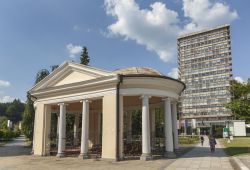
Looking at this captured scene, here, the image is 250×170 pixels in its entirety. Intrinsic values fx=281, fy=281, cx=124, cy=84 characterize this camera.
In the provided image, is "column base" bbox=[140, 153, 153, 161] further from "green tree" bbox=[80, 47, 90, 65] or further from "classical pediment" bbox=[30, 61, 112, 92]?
"green tree" bbox=[80, 47, 90, 65]

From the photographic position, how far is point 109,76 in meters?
18.4

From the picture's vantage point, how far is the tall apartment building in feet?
326

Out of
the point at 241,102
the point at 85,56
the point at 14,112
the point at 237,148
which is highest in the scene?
the point at 85,56

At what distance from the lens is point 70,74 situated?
21312mm

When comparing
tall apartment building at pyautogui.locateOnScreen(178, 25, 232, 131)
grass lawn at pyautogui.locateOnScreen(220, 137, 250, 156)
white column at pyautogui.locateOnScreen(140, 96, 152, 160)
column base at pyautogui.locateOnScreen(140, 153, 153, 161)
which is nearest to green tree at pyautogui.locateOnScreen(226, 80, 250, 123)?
grass lawn at pyautogui.locateOnScreen(220, 137, 250, 156)

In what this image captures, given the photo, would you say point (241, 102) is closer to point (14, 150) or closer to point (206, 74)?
point (14, 150)

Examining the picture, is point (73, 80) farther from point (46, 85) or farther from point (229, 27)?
point (229, 27)

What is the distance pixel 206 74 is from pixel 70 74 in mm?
89789

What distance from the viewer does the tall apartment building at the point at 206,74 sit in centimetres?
9944

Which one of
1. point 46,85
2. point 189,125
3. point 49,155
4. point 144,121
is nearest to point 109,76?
point 144,121

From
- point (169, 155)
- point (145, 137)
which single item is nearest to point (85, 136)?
point (145, 137)

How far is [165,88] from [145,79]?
2006 millimetres

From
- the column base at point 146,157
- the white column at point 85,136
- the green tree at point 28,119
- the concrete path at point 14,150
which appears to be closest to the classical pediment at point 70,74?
the white column at point 85,136

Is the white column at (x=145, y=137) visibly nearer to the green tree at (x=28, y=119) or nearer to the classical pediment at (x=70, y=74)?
the classical pediment at (x=70, y=74)
